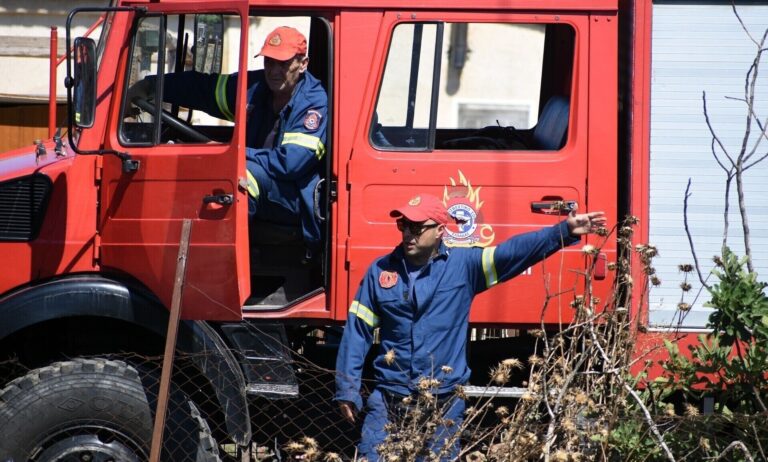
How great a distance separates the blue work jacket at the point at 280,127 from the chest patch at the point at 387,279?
0.58m

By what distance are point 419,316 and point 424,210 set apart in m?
0.49

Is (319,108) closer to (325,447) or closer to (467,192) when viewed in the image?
(467,192)

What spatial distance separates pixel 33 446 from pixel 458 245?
7.32 ft

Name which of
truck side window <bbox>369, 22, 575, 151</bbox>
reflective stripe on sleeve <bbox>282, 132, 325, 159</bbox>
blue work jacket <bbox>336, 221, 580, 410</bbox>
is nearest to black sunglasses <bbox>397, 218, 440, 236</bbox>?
blue work jacket <bbox>336, 221, 580, 410</bbox>

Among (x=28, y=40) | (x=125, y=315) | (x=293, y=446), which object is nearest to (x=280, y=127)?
(x=125, y=315)

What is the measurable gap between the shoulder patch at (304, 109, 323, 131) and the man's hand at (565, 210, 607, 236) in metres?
1.36

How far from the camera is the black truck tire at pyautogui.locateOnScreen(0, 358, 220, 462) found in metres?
4.98

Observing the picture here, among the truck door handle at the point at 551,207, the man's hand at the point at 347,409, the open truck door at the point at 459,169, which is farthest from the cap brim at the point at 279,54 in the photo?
the man's hand at the point at 347,409

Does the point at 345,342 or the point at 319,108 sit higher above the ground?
the point at 319,108

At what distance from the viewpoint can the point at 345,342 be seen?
15.6 ft

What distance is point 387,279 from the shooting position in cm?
474

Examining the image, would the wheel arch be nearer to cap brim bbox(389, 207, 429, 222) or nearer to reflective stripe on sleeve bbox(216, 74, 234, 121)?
reflective stripe on sleeve bbox(216, 74, 234, 121)

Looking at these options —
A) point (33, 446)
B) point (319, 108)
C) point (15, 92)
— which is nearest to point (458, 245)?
point (319, 108)

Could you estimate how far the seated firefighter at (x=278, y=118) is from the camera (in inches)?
201
